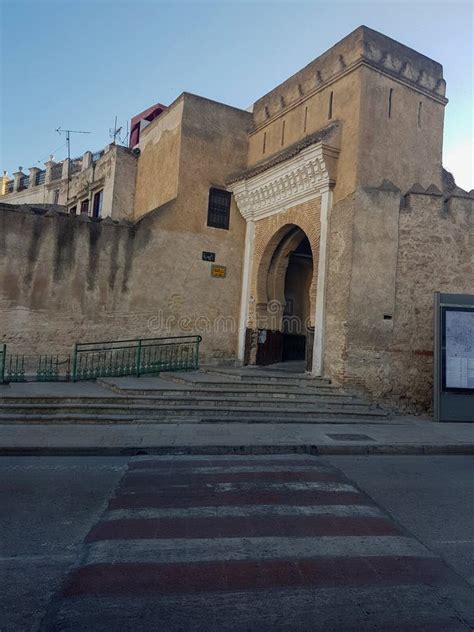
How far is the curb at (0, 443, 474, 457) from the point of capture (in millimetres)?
7332

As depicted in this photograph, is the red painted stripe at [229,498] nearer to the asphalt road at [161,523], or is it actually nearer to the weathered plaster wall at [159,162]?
the asphalt road at [161,523]

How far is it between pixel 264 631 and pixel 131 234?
12.1m

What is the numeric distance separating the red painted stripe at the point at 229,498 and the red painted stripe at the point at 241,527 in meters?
0.43

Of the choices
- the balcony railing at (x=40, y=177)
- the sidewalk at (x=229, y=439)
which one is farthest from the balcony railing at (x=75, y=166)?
the sidewalk at (x=229, y=439)

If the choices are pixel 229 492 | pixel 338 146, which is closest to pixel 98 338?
pixel 338 146

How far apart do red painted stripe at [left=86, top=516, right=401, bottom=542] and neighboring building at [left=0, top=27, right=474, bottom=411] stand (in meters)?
6.95

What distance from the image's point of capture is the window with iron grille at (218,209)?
15.4m

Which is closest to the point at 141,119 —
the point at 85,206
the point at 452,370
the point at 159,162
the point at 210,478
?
the point at 85,206

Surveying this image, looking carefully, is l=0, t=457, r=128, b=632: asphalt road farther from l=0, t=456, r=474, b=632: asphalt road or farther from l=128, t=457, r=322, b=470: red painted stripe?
l=128, t=457, r=322, b=470: red painted stripe

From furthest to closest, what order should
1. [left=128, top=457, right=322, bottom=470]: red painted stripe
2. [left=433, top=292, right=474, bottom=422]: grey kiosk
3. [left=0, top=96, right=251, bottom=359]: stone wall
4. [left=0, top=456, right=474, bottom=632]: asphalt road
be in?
[left=0, top=96, right=251, bottom=359]: stone wall
[left=433, top=292, right=474, bottom=422]: grey kiosk
[left=128, top=457, right=322, bottom=470]: red painted stripe
[left=0, top=456, right=474, bottom=632]: asphalt road

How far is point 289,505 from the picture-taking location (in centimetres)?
506

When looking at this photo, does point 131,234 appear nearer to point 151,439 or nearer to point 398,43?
point 151,439

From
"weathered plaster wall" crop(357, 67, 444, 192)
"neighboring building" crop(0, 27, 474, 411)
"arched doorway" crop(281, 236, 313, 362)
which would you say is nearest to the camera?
"neighboring building" crop(0, 27, 474, 411)

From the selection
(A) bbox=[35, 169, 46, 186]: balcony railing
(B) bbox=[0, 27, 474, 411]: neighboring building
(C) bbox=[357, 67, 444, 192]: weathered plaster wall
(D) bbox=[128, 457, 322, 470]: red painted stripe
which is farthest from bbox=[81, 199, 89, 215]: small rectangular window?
(A) bbox=[35, 169, 46, 186]: balcony railing
